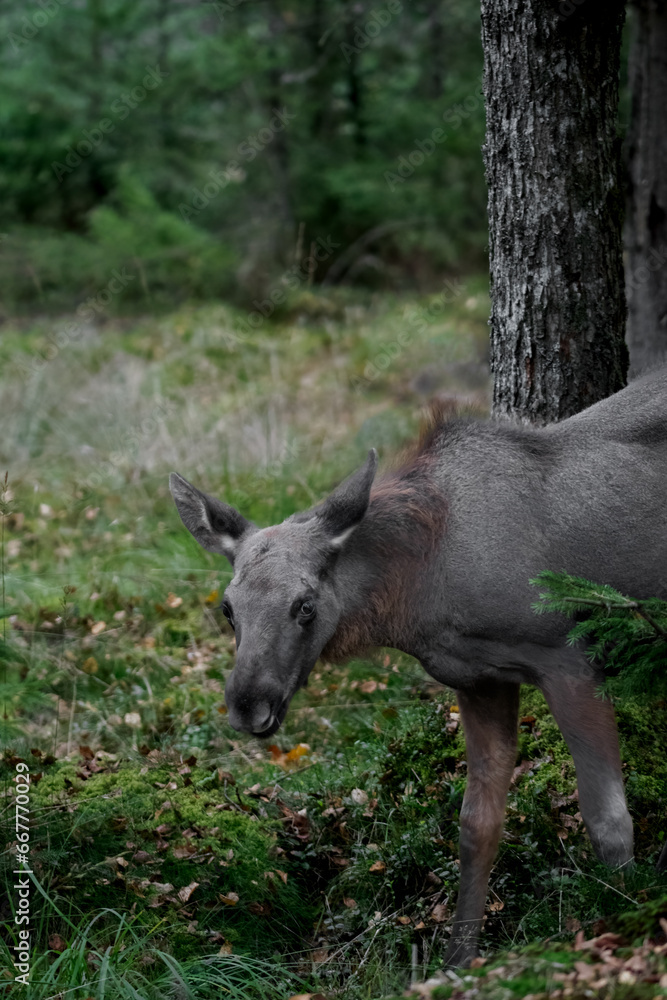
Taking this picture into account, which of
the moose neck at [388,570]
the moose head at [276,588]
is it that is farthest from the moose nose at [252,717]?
the moose neck at [388,570]

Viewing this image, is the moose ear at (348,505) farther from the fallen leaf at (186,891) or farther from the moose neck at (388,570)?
the fallen leaf at (186,891)

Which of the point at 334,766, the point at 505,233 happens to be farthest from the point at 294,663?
the point at 505,233

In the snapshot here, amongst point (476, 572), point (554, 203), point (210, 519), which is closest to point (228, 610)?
point (210, 519)

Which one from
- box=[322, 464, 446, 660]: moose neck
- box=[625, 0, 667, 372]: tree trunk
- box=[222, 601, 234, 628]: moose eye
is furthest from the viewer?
box=[625, 0, 667, 372]: tree trunk

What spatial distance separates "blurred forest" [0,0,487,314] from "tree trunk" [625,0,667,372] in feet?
20.8

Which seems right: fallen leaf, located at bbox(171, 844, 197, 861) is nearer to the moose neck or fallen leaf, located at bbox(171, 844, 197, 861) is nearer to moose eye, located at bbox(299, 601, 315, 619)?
the moose neck

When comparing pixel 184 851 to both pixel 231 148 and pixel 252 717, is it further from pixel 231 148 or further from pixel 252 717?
pixel 231 148

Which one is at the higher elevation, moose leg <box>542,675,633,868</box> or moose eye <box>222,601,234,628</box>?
moose eye <box>222,601,234,628</box>

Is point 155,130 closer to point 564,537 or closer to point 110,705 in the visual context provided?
point 110,705

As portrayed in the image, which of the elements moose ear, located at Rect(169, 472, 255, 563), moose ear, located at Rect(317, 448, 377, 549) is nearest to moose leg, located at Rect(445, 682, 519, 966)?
moose ear, located at Rect(317, 448, 377, 549)

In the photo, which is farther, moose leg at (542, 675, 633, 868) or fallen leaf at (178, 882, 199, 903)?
fallen leaf at (178, 882, 199, 903)

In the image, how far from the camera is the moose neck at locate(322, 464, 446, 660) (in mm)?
4992

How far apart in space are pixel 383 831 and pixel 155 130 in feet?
63.2

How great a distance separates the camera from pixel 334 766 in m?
6.42
